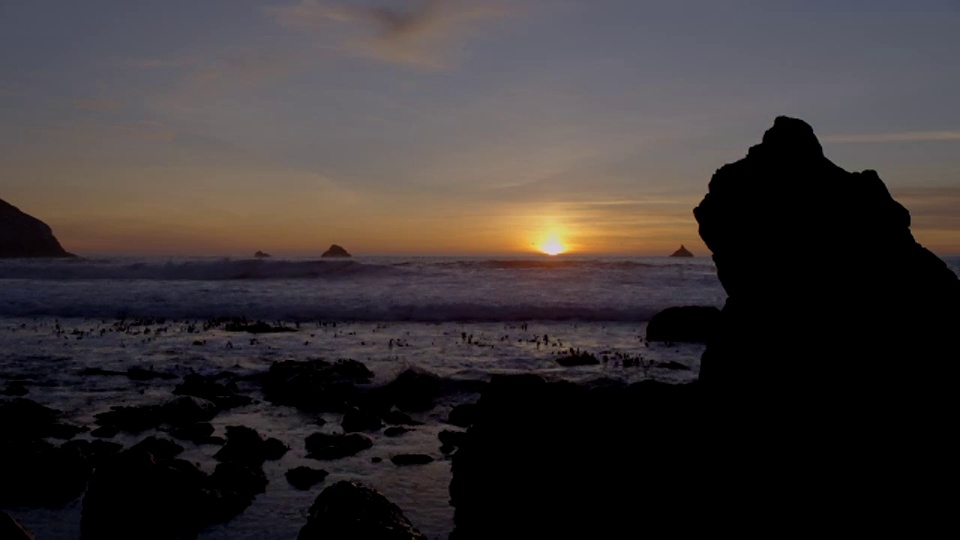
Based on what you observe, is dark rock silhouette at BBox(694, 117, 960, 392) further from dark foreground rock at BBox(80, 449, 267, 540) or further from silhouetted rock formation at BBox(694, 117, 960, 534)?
dark foreground rock at BBox(80, 449, 267, 540)

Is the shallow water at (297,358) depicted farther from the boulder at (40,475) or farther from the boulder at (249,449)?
the boulder at (40,475)

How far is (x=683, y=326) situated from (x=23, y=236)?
456 feet

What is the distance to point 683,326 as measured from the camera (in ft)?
85.9

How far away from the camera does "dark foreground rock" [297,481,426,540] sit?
20.6 ft

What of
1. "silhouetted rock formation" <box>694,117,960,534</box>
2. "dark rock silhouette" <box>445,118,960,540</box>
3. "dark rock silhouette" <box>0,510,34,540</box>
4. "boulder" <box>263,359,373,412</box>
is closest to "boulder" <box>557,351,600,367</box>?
"boulder" <box>263,359,373,412</box>

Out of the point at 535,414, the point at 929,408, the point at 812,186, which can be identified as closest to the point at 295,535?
the point at 535,414

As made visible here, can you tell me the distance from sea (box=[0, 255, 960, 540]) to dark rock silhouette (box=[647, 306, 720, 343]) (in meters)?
1.35

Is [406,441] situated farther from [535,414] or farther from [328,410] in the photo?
[535,414]

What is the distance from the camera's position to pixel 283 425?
1245cm

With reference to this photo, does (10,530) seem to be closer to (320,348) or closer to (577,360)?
(577,360)

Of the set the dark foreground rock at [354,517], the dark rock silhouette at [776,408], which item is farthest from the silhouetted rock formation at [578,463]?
the dark foreground rock at [354,517]

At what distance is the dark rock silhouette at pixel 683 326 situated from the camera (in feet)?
84.9

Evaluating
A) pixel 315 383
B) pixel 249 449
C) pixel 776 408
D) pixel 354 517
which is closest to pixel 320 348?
pixel 315 383

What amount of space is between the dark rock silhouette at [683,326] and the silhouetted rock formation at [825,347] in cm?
1831
